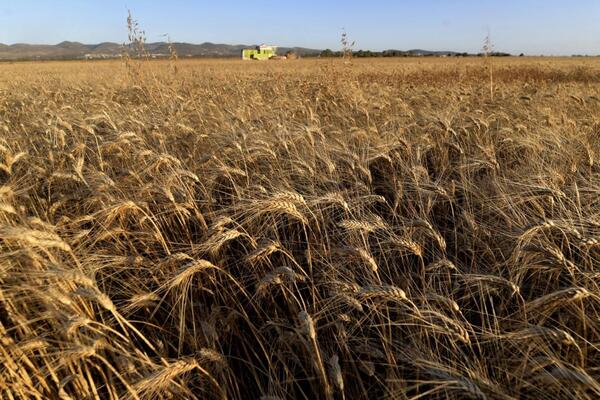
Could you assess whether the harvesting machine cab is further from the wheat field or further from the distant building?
the wheat field

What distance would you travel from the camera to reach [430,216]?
2578 millimetres

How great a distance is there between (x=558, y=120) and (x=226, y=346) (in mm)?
4476

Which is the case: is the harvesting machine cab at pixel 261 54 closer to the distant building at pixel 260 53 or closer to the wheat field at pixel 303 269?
the distant building at pixel 260 53

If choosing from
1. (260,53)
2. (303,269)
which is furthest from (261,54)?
(303,269)

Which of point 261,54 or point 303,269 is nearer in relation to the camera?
point 303,269

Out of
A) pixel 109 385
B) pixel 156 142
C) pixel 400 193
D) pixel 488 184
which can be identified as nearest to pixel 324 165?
pixel 400 193

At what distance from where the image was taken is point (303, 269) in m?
2.14

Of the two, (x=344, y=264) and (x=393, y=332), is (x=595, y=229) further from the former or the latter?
(x=344, y=264)

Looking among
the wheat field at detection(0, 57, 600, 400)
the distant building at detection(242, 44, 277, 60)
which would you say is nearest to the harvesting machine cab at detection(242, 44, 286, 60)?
the distant building at detection(242, 44, 277, 60)

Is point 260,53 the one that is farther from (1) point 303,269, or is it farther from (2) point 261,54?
(1) point 303,269

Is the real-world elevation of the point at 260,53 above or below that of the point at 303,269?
above

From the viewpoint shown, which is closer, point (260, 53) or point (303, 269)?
point (303, 269)

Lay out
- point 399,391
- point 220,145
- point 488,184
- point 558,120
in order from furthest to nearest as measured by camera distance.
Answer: point 558,120, point 220,145, point 488,184, point 399,391

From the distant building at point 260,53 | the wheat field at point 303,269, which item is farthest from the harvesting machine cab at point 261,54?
the wheat field at point 303,269
